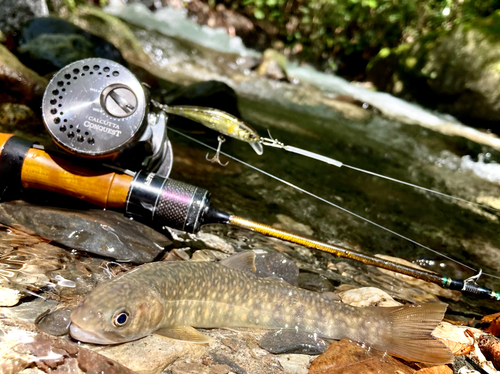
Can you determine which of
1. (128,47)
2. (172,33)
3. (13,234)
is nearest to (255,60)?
(172,33)

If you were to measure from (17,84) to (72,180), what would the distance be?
105 inches

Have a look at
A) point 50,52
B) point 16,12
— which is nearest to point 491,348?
point 50,52

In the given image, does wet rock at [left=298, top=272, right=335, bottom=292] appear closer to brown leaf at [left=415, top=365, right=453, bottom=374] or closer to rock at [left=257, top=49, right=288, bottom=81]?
brown leaf at [left=415, top=365, right=453, bottom=374]

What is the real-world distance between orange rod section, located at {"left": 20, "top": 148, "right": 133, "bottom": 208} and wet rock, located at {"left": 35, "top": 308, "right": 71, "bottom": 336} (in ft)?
3.42

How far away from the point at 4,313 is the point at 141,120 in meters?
1.53

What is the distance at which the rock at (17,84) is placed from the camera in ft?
15.7

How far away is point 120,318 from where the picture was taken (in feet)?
6.79

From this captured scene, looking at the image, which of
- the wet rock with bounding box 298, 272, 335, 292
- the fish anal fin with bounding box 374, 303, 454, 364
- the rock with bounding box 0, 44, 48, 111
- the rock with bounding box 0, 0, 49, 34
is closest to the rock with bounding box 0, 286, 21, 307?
the wet rock with bounding box 298, 272, 335, 292

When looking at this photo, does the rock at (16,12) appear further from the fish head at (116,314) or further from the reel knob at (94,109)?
the fish head at (116,314)

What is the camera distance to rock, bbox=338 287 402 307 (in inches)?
123

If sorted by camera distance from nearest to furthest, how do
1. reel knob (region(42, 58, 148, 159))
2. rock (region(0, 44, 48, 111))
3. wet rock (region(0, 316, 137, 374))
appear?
1. wet rock (region(0, 316, 137, 374))
2. reel knob (region(42, 58, 148, 159))
3. rock (region(0, 44, 48, 111))

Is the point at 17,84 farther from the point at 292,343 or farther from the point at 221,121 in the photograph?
the point at 292,343

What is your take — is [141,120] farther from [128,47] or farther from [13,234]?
[128,47]

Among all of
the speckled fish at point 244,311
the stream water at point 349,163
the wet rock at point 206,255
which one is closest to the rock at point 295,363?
the speckled fish at point 244,311
